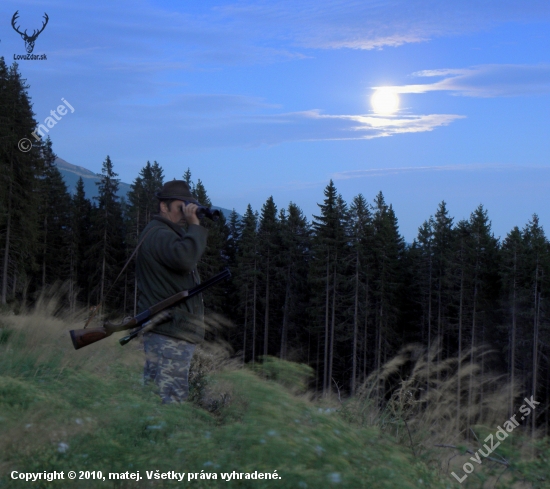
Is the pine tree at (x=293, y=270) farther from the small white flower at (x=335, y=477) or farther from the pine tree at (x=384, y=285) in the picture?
the small white flower at (x=335, y=477)

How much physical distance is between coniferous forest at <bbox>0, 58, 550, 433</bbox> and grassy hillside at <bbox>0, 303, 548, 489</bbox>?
43.4 metres

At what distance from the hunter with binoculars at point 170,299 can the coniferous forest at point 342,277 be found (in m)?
42.4

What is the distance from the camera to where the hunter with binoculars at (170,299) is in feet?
16.7

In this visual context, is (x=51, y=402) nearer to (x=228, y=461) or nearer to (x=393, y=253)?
(x=228, y=461)

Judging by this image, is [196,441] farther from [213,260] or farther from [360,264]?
[213,260]

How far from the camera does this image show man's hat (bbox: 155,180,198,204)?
5438 mm

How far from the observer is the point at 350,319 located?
174 ft

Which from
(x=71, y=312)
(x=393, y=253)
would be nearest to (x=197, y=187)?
(x=393, y=253)

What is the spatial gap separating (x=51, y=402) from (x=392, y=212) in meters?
67.2

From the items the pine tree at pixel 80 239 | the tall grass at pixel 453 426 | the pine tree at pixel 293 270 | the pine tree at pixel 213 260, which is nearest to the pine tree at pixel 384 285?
the pine tree at pixel 293 270

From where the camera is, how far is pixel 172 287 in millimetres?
5270

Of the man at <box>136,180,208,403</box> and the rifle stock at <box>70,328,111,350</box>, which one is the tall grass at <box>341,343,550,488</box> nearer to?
the man at <box>136,180,208,403</box>

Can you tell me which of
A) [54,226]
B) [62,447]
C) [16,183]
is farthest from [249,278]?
[62,447]

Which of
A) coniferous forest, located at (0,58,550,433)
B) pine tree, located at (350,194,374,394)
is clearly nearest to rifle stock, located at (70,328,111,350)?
coniferous forest, located at (0,58,550,433)
